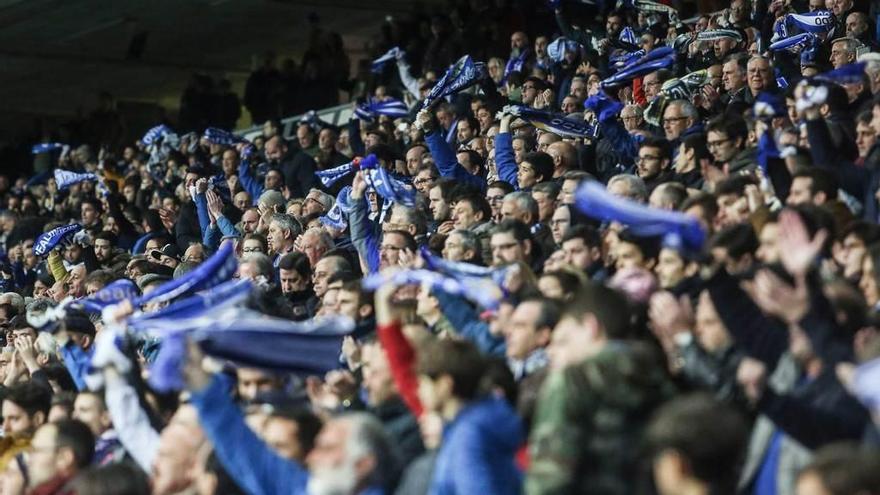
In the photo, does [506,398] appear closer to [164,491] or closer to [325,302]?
[164,491]

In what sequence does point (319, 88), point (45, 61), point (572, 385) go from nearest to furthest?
point (572, 385) < point (319, 88) < point (45, 61)

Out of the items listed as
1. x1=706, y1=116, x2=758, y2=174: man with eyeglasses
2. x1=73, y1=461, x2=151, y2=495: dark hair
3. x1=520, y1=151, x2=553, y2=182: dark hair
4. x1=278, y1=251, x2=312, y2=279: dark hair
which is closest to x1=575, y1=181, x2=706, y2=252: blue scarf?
x1=73, y1=461, x2=151, y2=495: dark hair

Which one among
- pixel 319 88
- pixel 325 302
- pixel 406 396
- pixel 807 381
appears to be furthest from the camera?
pixel 319 88

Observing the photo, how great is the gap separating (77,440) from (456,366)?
7.03ft

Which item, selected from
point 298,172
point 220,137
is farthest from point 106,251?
point 220,137

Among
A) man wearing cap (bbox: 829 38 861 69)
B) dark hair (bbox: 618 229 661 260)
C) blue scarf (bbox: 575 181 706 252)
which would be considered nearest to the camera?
blue scarf (bbox: 575 181 706 252)

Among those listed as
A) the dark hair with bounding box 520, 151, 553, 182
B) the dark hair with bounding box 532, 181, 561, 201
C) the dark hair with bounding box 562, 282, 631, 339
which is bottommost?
the dark hair with bounding box 520, 151, 553, 182

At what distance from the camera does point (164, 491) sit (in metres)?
6.28

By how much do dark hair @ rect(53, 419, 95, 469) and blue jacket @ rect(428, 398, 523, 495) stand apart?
214cm

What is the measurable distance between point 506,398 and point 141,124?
1957 centimetres

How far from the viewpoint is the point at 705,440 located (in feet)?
14.2

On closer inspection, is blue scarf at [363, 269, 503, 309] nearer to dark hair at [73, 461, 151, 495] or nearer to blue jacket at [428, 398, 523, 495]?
dark hair at [73, 461, 151, 495]

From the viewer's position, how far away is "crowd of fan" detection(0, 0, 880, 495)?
15.7 feet

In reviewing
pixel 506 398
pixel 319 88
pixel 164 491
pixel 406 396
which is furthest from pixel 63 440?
pixel 319 88
